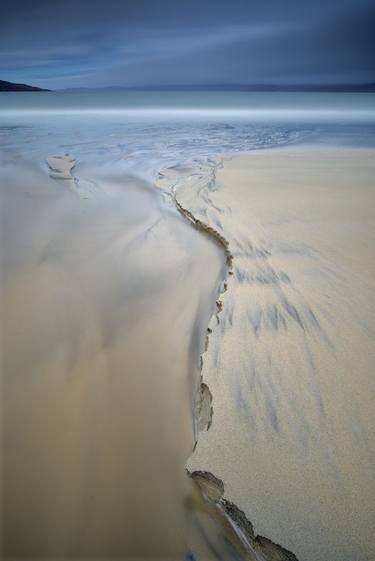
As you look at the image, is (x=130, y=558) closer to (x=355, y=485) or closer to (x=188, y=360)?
(x=355, y=485)

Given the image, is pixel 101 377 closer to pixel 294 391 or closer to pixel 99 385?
pixel 99 385

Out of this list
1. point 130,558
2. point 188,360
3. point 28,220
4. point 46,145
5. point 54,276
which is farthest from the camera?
point 46,145

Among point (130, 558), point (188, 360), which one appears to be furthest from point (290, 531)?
point (188, 360)

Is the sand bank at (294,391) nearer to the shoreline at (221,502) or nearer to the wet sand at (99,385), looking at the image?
the shoreline at (221,502)

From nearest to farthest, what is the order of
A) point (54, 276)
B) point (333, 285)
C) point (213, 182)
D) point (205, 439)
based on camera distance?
point (205, 439) → point (333, 285) → point (54, 276) → point (213, 182)

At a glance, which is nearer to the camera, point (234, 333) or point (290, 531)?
point (290, 531)

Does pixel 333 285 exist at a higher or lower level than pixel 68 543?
higher

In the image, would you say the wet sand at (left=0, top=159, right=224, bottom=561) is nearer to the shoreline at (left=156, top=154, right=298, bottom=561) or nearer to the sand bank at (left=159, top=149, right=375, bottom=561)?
the shoreline at (left=156, top=154, right=298, bottom=561)
